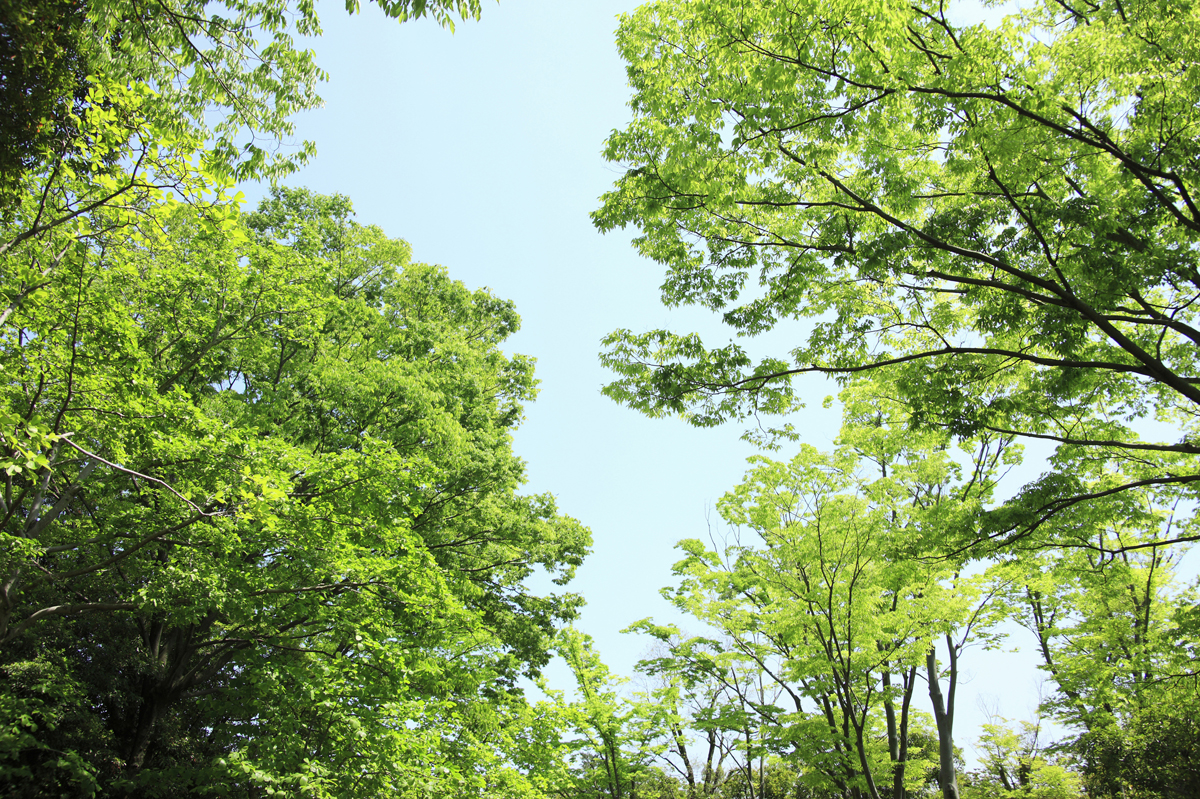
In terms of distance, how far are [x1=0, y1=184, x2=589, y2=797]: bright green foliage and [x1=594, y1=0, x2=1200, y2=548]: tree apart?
447 centimetres

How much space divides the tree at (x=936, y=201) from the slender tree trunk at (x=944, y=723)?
227 inches

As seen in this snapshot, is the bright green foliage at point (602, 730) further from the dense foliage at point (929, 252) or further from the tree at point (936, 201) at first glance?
the tree at point (936, 201)

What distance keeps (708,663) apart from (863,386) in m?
7.07

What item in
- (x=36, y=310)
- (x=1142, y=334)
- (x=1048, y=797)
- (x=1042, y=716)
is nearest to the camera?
(x=36, y=310)

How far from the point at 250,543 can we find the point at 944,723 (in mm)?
13580

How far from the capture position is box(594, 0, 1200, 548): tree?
5793 millimetres

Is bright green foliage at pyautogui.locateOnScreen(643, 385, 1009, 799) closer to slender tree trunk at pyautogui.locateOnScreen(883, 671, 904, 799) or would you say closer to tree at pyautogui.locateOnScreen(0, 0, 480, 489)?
slender tree trunk at pyautogui.locateOnScreen(883, 671, 904, 799)

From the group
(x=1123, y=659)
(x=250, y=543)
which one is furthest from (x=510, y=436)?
(x=1123, y=659)

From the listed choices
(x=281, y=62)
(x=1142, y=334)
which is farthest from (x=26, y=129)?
(x=1142, y=334)

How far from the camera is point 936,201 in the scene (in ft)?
24.2

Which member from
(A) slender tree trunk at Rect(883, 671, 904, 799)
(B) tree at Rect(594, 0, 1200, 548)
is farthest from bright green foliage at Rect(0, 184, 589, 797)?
(A) slender tree trunk at Rect(883, 671, 904, 799)

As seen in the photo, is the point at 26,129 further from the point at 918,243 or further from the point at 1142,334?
the point at 1142,334

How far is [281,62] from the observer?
542 centimetres

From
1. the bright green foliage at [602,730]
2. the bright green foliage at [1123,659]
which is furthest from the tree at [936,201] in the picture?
the bright green foliage at [602,730]
